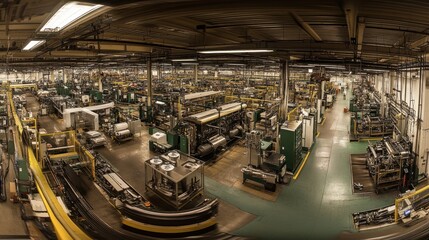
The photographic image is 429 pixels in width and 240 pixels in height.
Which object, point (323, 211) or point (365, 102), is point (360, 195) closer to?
point (323, 211)

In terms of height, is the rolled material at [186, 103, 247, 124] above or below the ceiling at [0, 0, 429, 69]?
below

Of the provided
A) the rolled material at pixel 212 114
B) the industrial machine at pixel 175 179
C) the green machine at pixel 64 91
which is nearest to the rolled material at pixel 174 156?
the industrial machine at pixel 175 179

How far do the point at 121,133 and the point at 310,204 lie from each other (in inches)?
428

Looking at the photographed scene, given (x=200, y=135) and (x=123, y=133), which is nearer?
(x=200, y=135)

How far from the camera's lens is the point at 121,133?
46.8 feet

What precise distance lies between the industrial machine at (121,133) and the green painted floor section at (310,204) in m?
7.11

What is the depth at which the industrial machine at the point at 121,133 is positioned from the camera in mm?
14213

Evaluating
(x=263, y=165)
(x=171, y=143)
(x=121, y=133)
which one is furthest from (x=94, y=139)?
(x=263, y=165)

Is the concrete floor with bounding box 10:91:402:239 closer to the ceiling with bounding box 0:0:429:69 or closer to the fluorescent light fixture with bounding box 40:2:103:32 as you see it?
the ceiling with bounding box 0:0:429:69

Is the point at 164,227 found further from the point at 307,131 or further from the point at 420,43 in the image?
the point at 307,131

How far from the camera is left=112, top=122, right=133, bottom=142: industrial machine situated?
46.6 feet

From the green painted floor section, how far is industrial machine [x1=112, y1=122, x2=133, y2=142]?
7106 mm

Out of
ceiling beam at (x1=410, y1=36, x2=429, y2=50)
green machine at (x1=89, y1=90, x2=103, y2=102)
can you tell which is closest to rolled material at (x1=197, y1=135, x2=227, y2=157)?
ceiling beam at (x1=410, y1=36, x2=429, y2=50)

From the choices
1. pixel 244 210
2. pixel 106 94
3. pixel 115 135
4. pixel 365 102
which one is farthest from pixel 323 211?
pixel 106 94
